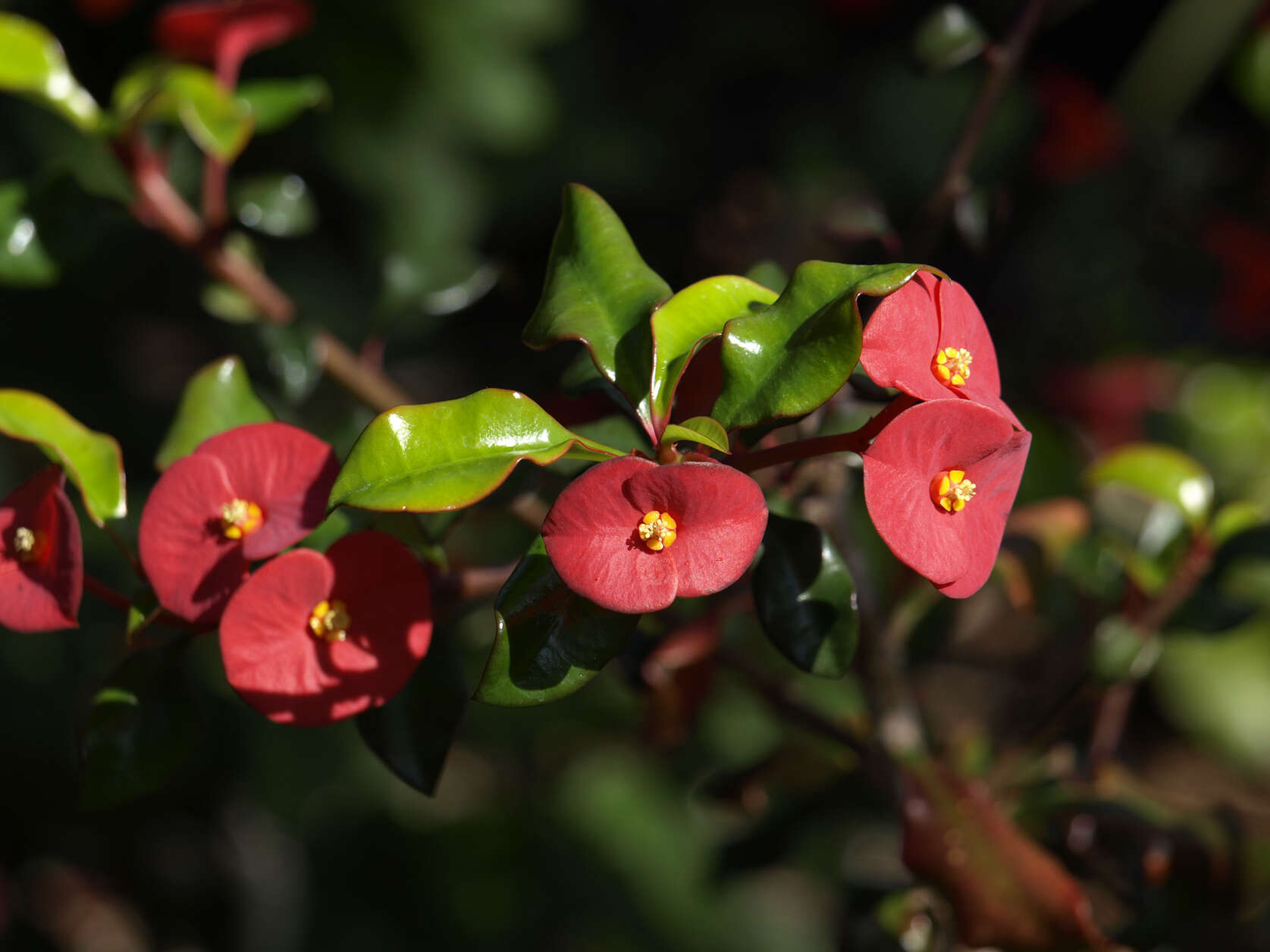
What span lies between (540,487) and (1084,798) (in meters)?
0.53

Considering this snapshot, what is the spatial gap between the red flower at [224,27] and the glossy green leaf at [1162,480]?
0.82 m

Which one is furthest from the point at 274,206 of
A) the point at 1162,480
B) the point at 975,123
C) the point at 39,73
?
the point at 1162,480

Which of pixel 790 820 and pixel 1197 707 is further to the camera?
pixel 1197 707

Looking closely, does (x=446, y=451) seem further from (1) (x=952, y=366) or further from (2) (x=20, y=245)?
(2) (x=20, y=245)

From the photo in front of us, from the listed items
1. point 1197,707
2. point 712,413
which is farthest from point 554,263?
point 1197,707

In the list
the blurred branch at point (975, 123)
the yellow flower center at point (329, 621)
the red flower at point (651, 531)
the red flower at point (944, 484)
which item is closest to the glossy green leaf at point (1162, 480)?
the blurred branch at point (975, 123)

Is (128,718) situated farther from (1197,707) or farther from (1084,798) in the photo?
(1197,707)

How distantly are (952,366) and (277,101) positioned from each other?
674 millimetres

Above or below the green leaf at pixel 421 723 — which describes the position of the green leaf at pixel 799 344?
above

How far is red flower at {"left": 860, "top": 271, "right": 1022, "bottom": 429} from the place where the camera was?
498 millimetres

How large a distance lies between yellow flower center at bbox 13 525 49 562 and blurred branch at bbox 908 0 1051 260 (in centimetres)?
66

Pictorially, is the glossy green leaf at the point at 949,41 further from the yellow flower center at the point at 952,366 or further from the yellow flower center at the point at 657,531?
the yellow flower center at the point at 657,531

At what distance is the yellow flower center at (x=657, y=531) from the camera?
0.48 meters

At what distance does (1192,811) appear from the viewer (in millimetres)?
994
